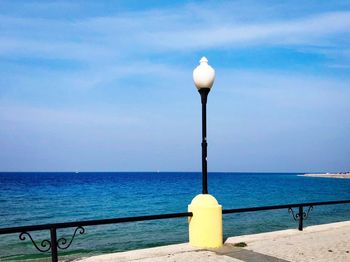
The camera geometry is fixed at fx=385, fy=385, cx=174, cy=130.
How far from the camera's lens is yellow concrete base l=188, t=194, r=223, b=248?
7934mm

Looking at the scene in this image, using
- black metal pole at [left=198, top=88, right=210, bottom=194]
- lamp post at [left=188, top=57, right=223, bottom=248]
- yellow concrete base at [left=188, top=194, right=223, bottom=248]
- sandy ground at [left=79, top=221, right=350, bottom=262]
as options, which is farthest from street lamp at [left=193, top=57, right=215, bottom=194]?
sandy ground at [left=79, top=221, right=350, bottom=262]

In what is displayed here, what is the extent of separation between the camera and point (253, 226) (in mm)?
21031

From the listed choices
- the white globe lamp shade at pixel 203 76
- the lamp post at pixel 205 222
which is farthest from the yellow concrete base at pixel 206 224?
the white globe lamp shade at pixel 203 76

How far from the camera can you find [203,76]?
8398 millimetres

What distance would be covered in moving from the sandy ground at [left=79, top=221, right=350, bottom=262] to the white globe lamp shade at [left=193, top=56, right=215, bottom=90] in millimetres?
3485

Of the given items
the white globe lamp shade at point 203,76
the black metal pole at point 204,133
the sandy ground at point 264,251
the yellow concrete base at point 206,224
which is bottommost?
the sandy ground at point 264,251

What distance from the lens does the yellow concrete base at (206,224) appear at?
7934mm

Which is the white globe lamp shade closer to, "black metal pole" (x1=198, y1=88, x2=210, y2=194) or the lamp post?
"black metal pole" (x1=198, y1=88, x2=210, y2=194)

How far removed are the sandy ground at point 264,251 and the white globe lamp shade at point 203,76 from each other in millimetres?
3485

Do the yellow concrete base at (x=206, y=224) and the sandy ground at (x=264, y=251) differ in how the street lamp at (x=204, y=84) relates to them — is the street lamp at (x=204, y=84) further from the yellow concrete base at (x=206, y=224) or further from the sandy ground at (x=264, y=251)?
the sandy ground at (x=264, y=251)

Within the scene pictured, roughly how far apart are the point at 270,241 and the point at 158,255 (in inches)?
109

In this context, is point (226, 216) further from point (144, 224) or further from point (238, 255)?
point (238, 255)

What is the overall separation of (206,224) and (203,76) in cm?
315

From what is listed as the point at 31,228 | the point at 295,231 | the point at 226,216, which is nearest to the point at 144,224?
the point at 226,216
